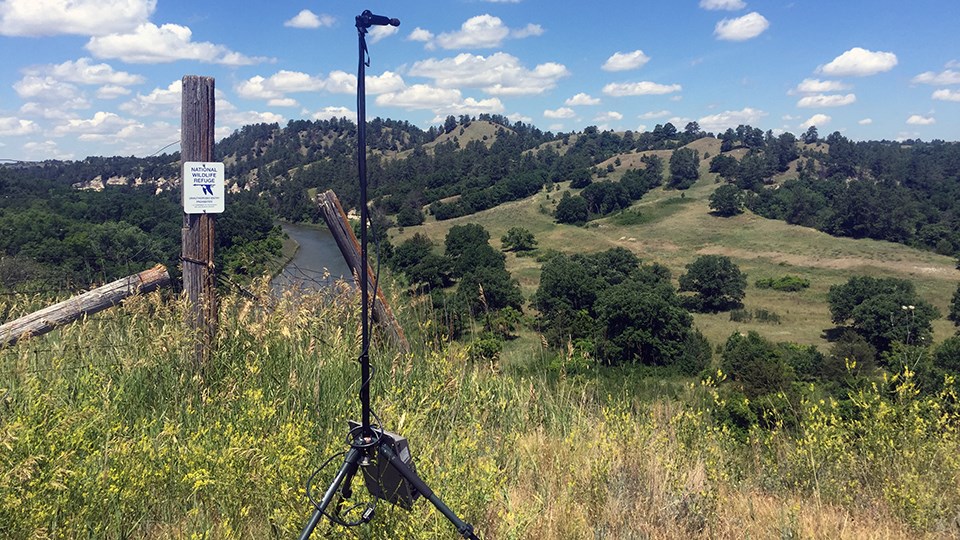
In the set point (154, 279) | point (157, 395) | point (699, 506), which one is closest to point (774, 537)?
point (699, 506)

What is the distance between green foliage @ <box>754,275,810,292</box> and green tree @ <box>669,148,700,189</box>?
52.3m

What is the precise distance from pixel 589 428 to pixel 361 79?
2758 millimetres

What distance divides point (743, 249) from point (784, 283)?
17.0 metres

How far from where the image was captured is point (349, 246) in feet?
15.7

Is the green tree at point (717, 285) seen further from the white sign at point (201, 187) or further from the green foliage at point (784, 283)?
the white sign at point (201, 187)

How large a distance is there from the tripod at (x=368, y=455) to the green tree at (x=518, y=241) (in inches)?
3172

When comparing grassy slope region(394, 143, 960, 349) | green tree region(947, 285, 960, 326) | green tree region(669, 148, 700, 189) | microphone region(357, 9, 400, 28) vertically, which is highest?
green tree region(669, 148, 700, 189)

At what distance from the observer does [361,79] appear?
2.10 metres

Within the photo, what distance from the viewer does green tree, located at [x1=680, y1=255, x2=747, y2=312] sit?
59.3 m

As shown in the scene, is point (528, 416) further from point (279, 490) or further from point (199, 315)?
point (199, 315)

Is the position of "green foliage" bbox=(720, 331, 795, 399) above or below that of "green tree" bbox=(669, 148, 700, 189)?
below

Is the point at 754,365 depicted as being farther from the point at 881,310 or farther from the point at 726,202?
the point at 726,202

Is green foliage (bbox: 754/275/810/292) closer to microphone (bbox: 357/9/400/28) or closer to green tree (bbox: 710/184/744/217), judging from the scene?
green tree (bbox: 710/184/744/217)

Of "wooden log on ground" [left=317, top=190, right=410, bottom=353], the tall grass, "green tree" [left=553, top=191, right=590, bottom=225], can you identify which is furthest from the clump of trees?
"green tree" [left=553, top=191, right=590, bottom=225]
